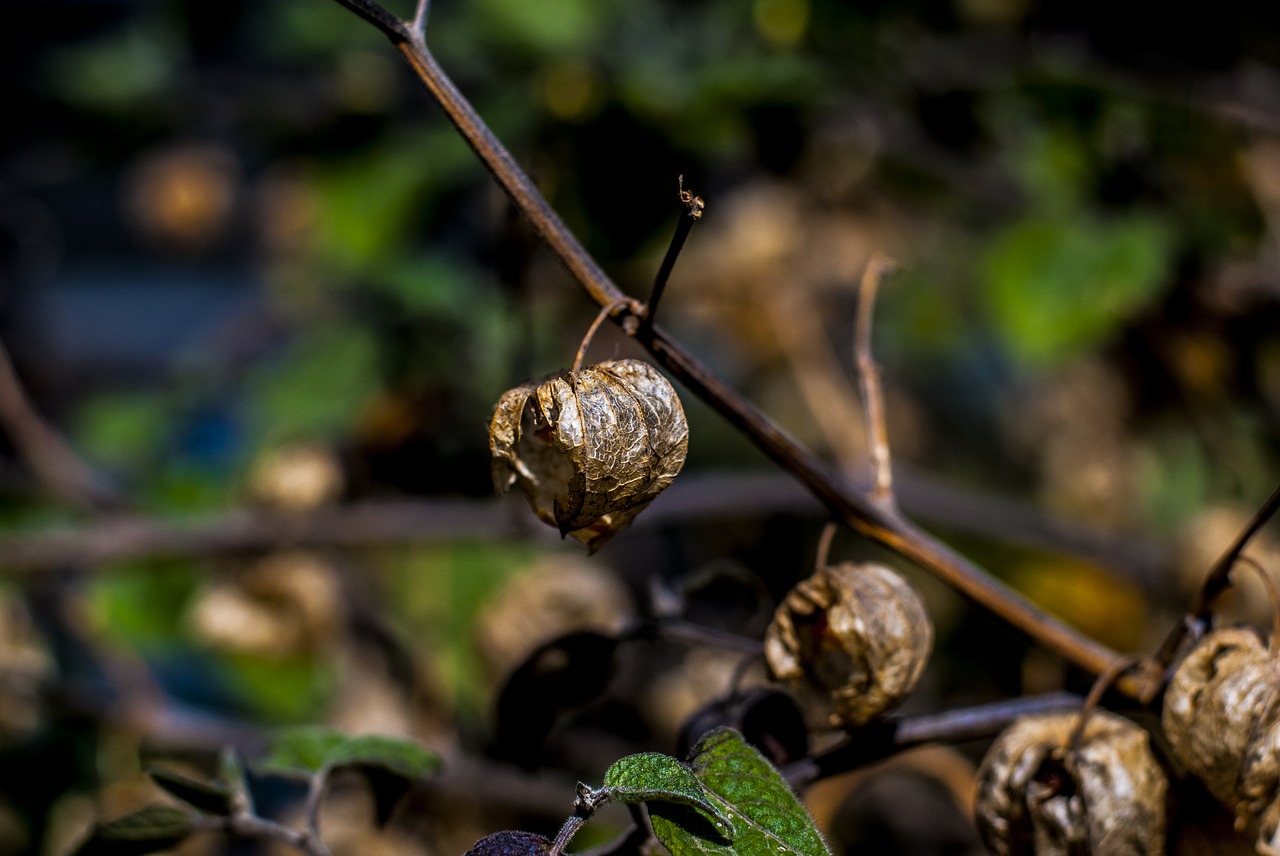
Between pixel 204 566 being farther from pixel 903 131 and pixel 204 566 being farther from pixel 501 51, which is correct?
pixel 903 131

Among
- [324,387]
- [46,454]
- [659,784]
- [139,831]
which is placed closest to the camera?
[659,784]

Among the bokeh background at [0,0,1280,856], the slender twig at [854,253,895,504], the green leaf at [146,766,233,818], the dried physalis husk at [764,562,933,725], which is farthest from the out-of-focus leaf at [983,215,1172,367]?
the green leaf at [146,766,233,818]

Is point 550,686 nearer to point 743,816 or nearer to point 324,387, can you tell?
point 743,816

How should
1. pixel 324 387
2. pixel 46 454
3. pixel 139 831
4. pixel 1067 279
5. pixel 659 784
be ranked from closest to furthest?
pixel 659 784
pixel 139 831
pixel 1067 279
pixel 46 454
pixel 324 387

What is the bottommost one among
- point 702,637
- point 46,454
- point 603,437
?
point 46,454

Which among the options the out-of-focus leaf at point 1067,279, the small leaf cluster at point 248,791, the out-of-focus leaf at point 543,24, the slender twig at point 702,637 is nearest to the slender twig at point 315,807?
the small leaf cluster at point 248,791

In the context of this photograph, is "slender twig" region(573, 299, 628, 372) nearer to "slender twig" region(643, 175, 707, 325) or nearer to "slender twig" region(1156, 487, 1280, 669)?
"slender twig" region(643, 175, 707, 325)

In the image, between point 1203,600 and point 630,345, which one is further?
point 630,345

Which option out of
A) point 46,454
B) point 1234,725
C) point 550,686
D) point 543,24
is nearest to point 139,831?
point 550,686

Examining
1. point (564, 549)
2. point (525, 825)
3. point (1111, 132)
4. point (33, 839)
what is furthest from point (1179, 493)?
point (33, 839)
